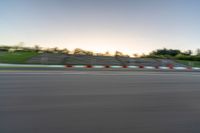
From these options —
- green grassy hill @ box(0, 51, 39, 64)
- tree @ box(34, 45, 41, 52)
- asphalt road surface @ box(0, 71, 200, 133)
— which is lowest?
asphalt road surface @ box(0, 71, 200, 133)

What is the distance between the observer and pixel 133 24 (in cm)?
2636

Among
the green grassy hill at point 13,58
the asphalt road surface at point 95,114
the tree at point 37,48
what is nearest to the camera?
the asphalt road surface at point 95,114

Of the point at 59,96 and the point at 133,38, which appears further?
the point at 133,38

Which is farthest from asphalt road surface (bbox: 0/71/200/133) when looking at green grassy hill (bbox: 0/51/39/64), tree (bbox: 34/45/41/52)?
tree (bbox: 34/45/41/52)

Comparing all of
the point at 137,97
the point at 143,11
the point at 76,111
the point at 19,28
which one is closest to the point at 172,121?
the point at 76,111

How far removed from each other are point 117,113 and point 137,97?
1741mm

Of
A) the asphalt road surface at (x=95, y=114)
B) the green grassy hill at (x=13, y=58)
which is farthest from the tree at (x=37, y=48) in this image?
the asphalt road surface at (x=95, y=114)

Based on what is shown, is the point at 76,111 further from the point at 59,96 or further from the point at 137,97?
the point at 137,97

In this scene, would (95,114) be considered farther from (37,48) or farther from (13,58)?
(37,48)

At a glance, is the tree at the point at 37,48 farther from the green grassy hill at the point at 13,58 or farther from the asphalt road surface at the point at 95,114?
the asphalt road surface at the point at 95,114

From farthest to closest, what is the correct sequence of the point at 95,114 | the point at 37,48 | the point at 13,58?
the point at 37,48 < the point at 13,58 < the point at 95,114

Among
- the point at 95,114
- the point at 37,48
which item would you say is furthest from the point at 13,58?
the point at 95,114

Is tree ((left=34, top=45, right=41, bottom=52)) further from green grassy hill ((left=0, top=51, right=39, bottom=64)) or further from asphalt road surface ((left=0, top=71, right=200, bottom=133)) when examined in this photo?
asphalt road surface ((left=0, top=71, right=200, bottom=133))

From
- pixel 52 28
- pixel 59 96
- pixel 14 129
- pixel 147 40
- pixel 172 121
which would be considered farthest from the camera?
pixel 147 40
